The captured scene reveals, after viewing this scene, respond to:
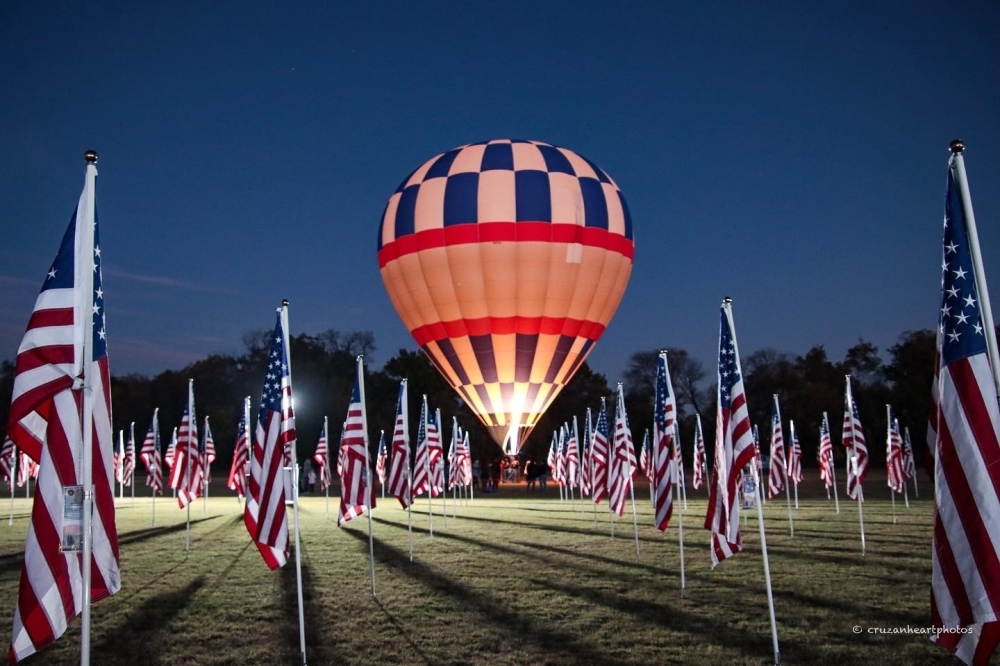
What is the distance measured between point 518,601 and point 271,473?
463 cm

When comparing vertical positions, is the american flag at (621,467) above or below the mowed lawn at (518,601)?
above

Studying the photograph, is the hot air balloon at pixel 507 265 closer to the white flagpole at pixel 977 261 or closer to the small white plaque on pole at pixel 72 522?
the white flagpole at pixel 977 261

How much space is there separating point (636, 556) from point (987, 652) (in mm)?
11278

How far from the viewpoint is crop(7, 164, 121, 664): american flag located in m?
5.80

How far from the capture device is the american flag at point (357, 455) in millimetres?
13180

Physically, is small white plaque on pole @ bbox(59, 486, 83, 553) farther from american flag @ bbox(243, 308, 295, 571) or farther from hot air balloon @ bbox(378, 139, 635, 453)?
hot air balloon @ bbox(378, 139, 635, 453)

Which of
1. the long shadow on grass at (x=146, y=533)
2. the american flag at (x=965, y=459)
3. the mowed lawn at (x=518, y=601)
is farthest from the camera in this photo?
the long shadow on grass at (x=146, y=533)

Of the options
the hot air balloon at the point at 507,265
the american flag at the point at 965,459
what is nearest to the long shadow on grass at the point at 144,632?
the american flag at the point at 965,459


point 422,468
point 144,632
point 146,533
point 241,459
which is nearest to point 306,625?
point 144,632

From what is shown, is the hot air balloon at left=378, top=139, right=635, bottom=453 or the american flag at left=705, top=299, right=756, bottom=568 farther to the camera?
the hot air balloon at left=378, top=139, right=635, bottom=453

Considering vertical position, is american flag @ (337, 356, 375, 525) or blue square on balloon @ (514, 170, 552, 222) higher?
blue square on balloon @ (514, 170, 552, 222)

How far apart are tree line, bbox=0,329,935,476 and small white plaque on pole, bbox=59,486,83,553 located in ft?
190

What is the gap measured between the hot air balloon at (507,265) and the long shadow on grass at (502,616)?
12041mm

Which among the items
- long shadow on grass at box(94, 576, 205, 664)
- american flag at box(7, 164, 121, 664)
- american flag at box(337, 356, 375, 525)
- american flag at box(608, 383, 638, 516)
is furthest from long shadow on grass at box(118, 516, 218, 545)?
american flag at box(7, 164, 121, 664)
